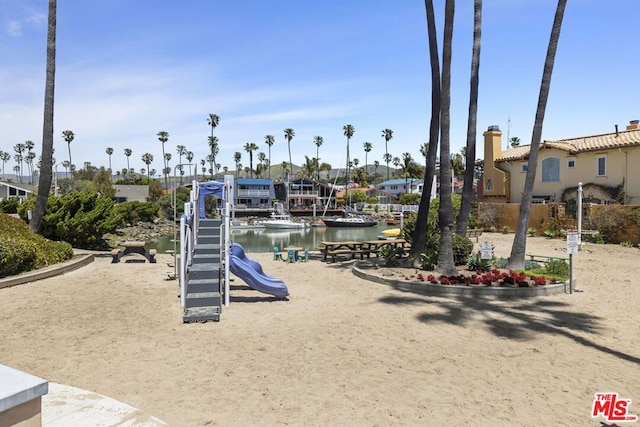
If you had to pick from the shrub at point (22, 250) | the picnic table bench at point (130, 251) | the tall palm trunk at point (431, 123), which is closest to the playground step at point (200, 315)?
the shrub at point (22, 250)

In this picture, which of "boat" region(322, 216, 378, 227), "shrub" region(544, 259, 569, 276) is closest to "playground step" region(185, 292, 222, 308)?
"shrub" region(544, 259, 569, 276)

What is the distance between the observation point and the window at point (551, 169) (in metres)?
32.8

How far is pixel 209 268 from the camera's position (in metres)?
9.65

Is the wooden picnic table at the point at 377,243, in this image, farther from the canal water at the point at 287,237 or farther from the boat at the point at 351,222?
the boat at the point at 351,222

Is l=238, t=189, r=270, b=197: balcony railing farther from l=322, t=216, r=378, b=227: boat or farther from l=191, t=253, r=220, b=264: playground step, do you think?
l=191, t=253, r=220, b=264: playground step

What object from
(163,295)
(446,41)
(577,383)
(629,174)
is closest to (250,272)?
(163,295)

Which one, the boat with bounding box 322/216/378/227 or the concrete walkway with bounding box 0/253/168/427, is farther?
the boat with bounding box 322/216/378/227

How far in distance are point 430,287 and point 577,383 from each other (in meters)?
5.55

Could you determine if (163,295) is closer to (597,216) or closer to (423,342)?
(423,342)

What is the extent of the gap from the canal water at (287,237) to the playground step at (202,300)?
26.5 meters

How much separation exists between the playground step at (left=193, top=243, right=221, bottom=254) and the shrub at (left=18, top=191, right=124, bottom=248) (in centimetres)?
1149

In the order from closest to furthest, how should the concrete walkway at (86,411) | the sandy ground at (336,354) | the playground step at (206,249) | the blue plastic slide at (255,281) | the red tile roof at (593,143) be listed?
the concrete walkway at (86,411) → the sandy ground at (336,354) → the blue plastic slide at (255,281) → the playground step at (206,249) → the red tile roof at (593,143)

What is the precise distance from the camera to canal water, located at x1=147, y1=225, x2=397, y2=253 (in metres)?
38.4

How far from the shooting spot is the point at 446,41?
13094mm
